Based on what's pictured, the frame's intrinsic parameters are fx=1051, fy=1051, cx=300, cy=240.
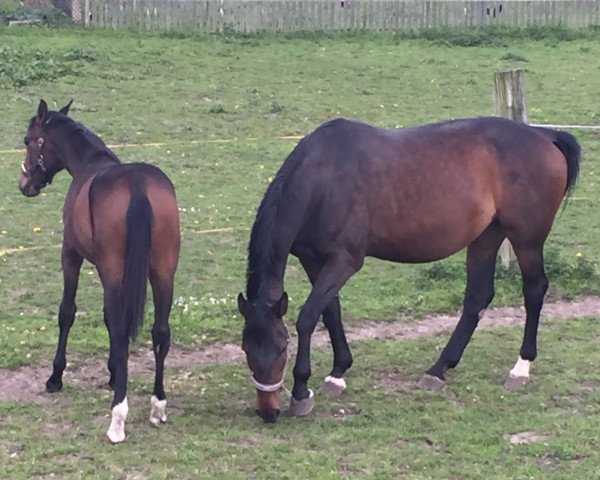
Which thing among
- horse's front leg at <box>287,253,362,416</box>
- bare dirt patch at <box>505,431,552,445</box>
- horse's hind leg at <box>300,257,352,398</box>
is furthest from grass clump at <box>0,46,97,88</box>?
bare dirt patch at <box>505,431,552,445</box>

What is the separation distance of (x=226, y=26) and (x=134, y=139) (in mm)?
8393

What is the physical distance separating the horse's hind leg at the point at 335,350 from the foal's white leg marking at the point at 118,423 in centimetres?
147

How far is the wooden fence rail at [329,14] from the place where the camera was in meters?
21.9

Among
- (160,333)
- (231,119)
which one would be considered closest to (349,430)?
(160,333)

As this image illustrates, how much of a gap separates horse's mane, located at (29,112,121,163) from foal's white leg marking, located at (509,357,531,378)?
2954 millimetres

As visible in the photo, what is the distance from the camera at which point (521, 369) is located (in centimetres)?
702

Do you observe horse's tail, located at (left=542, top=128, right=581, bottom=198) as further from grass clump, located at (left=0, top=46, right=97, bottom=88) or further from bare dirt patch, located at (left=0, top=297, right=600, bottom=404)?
grass clump, located at (left=0, top=46, right=97, bottom=88)

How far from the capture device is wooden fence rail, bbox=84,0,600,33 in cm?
2186

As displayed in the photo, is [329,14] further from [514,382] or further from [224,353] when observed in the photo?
[514,382]

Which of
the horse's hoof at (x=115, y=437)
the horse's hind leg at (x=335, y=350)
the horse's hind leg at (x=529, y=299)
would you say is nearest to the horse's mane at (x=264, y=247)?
the horse's hind leg at (x=335, y=350)

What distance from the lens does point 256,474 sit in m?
5.41

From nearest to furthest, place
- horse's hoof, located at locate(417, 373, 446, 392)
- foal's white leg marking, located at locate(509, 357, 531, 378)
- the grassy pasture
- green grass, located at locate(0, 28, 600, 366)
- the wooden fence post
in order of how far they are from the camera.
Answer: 1. the grassy pasture
2. horse's hoof, located at locate(417, 373, 446, 392)
3. foal's white leg marking, located at locate(509, 357, 531, 378)
4. green grass, located at locate(0, 28, 600, 366)
5. the wooden fence post

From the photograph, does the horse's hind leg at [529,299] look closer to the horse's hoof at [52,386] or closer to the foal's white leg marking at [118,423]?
the foal's white leg marking at [118,423]

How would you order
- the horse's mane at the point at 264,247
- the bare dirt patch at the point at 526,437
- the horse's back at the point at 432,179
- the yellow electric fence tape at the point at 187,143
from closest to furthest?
the bare dirt patch at the point at 526,437, the horse's mane at the point at 264,247, the horse's back at the point at 432,179, the yellow electric fence tape at the point at 187,143
